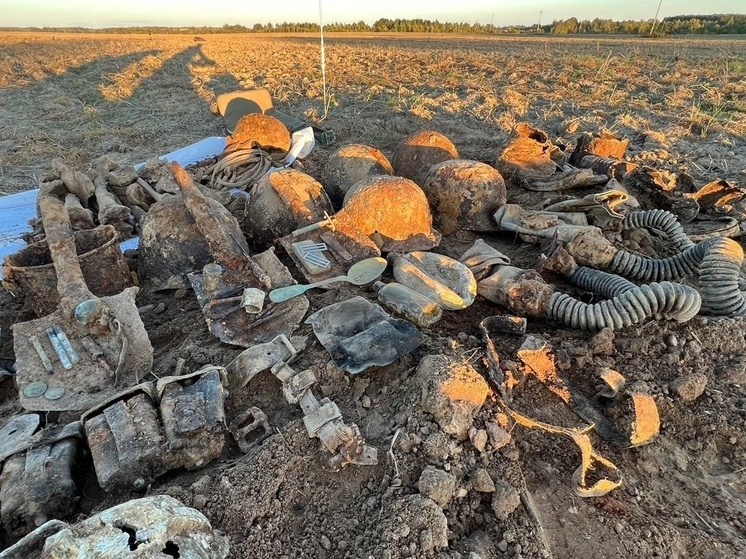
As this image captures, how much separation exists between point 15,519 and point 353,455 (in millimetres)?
1459

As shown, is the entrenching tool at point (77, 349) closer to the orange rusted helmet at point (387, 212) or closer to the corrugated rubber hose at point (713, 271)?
the orange rusted helmet at point (387, 212)

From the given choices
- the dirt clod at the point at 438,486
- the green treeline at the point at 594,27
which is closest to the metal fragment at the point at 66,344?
the dirt clod at the point at 438,486

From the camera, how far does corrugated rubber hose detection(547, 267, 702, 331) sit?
9.78ft

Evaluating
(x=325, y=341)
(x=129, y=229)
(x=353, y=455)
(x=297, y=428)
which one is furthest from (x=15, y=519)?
(x=129, y=229)

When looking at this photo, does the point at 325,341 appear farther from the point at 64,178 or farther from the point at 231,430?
the point at 64,178

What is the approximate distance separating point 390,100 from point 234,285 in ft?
22.6

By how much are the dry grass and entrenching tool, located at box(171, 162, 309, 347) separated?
3.72m

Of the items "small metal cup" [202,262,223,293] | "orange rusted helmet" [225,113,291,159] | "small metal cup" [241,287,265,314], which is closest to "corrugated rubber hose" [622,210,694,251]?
"small metal cup" [241,287,265,314]

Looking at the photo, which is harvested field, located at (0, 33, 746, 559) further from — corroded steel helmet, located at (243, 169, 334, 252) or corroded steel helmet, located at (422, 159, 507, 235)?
corroded steel helmet, located at (243, 169, 334, 252)

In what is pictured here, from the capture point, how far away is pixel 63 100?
34.2 feet

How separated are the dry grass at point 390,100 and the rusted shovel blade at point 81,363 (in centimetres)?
434

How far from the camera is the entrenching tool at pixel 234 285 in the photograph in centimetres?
311

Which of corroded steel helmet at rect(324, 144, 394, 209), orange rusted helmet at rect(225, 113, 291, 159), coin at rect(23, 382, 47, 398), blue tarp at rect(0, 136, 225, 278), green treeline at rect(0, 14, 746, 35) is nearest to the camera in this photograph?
coin at rect(23, 382, 47, 398)

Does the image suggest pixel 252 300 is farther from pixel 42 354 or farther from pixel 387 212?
pixel 387 212
